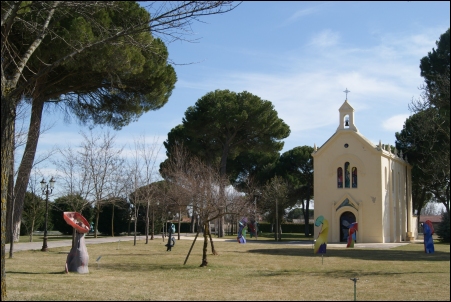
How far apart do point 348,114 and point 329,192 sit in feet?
19.9

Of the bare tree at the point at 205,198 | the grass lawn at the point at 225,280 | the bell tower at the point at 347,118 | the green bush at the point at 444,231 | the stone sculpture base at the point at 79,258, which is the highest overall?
the bell tower at the point at 347,118

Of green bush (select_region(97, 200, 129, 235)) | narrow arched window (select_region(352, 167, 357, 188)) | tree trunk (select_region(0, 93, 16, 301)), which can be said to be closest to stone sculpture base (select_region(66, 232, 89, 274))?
tree trunk (select_region(0, 93, 16, 301))

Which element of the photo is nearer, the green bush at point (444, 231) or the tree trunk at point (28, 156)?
the green bush at point (444, 231)

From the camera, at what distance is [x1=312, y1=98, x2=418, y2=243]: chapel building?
38812 mm

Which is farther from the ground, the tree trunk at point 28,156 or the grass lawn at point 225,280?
the tree trunk at point 28,156

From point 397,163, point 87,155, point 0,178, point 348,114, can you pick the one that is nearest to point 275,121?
point 348,114

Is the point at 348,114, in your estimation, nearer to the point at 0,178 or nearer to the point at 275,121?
the point at 275,121

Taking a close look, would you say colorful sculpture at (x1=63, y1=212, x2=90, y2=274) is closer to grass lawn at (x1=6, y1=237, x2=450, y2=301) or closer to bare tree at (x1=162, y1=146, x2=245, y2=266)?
grass lawn at (x1=6, y1=237, x2=450, y2=301)

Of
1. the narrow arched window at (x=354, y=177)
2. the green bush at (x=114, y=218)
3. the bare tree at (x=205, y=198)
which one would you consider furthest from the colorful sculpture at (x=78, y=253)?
the green bush at (x=114, y=218)

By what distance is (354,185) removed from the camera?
39719 millimetres

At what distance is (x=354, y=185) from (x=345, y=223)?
2897mm

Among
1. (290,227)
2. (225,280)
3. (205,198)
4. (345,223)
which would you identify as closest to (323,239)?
A: (205,198)

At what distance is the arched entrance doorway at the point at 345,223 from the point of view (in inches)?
1553

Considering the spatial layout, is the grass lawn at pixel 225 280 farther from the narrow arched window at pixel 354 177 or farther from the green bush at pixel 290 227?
the green bush at pixel 290 227
